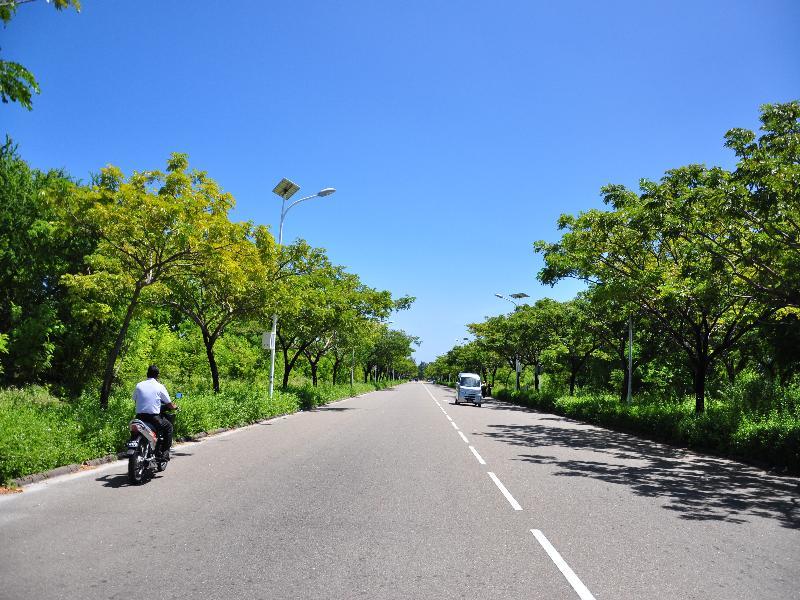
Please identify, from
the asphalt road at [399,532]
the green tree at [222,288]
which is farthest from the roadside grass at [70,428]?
the green tree at [222,288]

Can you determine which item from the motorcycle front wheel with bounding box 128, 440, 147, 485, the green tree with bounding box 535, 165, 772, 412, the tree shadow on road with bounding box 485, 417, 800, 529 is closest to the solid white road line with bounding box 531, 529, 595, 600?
the tree shadow on road with bounding box 485, 417, 800, 529

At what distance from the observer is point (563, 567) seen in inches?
190

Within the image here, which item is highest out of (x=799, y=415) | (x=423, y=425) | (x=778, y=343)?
(x=778, y=343)

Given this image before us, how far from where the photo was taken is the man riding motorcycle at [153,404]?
8500 millimetres

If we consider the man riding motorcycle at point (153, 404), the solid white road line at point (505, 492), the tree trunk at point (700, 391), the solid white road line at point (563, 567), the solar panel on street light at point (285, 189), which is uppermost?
the solar panel on street light at point (285, 189)

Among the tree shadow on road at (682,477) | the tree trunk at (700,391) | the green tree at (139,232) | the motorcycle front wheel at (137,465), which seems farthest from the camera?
the tree trunk at (700,391)

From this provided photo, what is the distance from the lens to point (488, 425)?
2138 cm

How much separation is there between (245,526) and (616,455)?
33.8 feet

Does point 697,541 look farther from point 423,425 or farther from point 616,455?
point 423,425

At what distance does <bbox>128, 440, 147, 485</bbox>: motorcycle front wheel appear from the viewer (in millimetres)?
7930

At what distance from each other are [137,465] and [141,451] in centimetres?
23

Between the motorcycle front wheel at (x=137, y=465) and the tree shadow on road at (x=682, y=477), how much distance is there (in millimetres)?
7415

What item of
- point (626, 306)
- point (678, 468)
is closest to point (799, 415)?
point (678, 468)

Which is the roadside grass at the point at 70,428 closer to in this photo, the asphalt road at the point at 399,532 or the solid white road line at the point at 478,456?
the asphalt road at the point at 399,532
